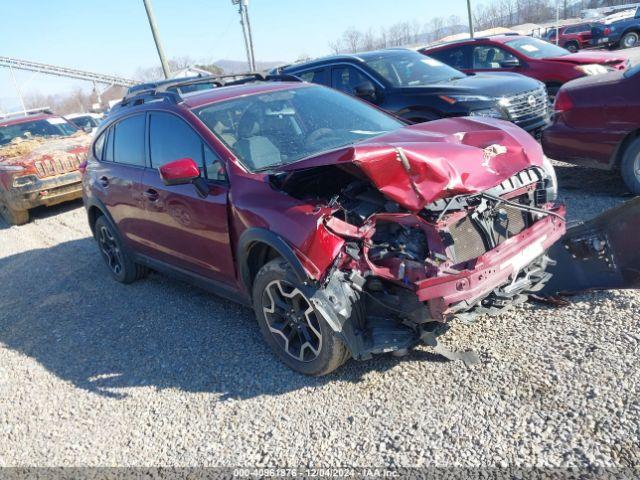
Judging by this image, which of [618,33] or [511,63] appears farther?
[618,33]

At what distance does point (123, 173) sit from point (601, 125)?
4987 millimetres

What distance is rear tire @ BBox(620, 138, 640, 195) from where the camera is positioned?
215 inches

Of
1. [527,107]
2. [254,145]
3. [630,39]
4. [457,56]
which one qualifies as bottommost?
[630,39]

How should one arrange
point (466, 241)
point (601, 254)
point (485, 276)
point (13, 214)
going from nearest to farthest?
point (485, 276)
point (466, 241)
point (601, 254)
point (13, 214)

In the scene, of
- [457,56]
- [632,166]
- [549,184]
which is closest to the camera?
[549,184]

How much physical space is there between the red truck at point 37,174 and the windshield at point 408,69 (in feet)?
18.9

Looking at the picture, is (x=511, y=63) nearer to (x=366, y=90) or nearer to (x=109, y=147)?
(x=366, y=90)

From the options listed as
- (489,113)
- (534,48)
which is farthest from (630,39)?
(489,113)

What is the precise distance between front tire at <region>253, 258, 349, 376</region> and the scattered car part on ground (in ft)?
15.5

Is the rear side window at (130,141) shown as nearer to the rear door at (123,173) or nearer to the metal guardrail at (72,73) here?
the rear door at (123,173)

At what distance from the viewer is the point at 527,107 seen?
7617 mm

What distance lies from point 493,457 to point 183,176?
2610mm

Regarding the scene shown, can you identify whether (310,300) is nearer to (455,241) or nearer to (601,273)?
(455,241)

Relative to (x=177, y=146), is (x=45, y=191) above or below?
below
